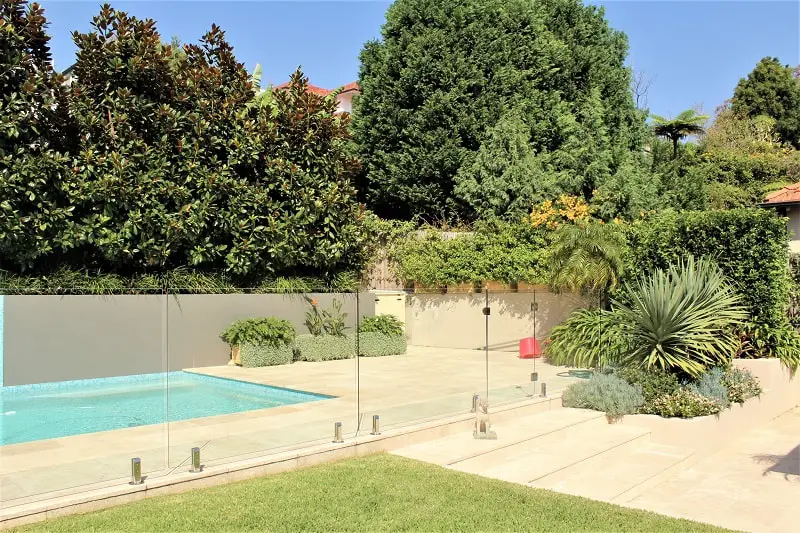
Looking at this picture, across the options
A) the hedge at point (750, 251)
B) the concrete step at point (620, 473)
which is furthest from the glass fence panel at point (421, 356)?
the hedge at point (750, 251)

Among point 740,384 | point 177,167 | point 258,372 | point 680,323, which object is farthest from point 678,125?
point 258,372

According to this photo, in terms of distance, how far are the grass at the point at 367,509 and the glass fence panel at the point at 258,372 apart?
0.82 metres

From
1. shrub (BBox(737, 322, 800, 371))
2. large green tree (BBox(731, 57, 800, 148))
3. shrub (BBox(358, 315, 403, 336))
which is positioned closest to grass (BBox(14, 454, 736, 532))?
shrub (BBox(737, 322, 800, 371))

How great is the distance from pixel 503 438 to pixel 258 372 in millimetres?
6619

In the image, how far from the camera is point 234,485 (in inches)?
240

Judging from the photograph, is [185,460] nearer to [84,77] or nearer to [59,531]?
[59,531]

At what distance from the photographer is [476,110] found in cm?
2000

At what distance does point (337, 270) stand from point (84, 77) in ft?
25.1

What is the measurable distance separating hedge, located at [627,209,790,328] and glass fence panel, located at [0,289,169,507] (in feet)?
30.2

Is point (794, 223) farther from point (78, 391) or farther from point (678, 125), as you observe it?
point (78, 391)

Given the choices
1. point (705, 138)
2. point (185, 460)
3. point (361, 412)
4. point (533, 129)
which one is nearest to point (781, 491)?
point (361, 412)

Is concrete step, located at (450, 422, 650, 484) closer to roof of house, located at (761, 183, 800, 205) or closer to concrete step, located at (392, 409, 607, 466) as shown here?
concrete step, located at (392, 409, 607, 466)

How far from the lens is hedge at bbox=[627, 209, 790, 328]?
38.0 feet

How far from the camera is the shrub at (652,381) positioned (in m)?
9.68
